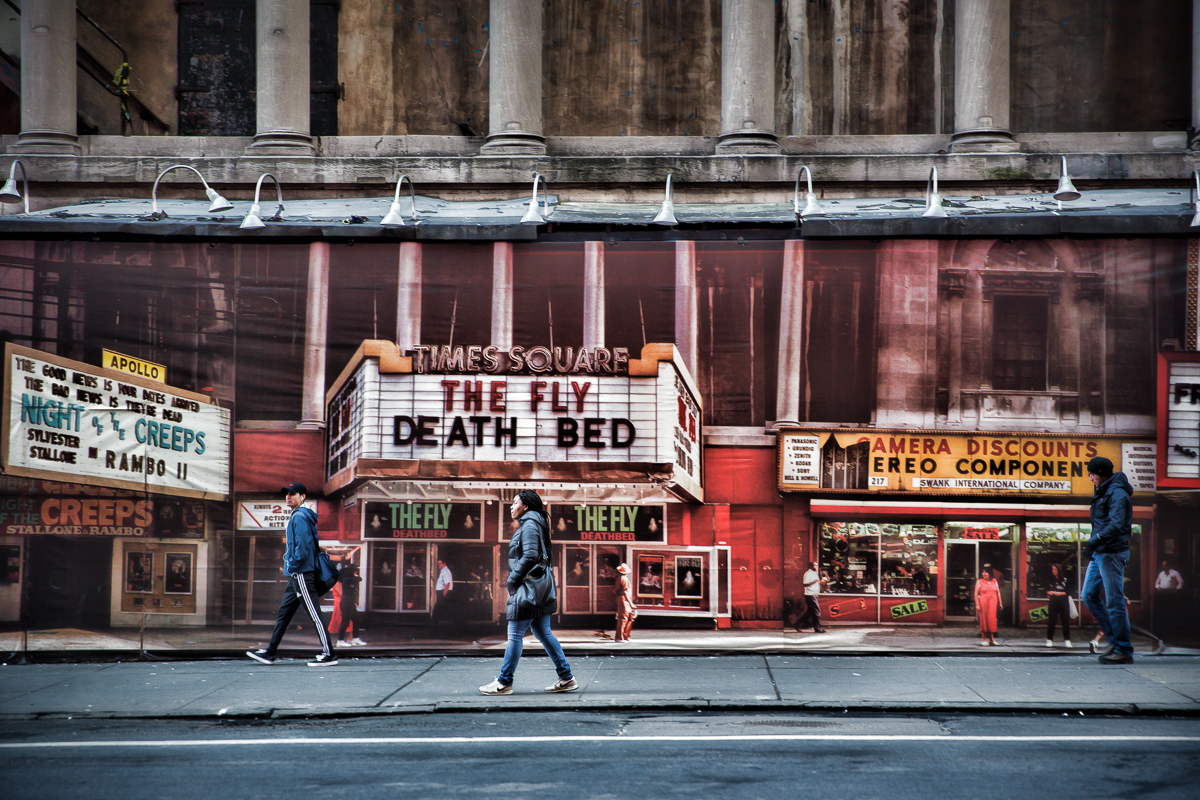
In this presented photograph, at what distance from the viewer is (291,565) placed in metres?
10.6

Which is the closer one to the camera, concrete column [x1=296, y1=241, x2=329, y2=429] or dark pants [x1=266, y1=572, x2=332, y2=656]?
dark pants [x1=266, y1=572, x2=332, y2=656]

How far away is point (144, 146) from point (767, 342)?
9.65 m

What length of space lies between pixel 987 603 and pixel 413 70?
11.1 meters

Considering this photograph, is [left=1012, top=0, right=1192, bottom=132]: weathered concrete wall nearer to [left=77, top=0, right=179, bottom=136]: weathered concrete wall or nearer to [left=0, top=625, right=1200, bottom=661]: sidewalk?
[left=0, top=625, right=1200, bottom=661]: sidewalk

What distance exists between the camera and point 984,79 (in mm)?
14398

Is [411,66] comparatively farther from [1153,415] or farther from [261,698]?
[1153,415]

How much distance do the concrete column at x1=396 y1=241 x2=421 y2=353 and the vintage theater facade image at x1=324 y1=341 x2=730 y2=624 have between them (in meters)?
0.17

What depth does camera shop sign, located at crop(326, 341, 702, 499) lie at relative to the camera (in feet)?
37.3

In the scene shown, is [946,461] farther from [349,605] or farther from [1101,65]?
[1101,65]

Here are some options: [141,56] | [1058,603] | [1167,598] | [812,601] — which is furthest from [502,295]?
[141,56]

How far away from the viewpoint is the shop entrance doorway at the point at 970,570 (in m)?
11.2

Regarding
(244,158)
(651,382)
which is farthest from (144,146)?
(651,382)

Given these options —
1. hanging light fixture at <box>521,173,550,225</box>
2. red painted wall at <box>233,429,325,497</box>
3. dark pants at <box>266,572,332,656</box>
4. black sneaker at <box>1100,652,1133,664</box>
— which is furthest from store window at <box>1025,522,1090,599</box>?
red painted wall at <box>233,429,325,497</box>

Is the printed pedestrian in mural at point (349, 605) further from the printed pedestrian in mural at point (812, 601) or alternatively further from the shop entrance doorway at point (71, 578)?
the printed pedestrian in mural at point (812, 601)
